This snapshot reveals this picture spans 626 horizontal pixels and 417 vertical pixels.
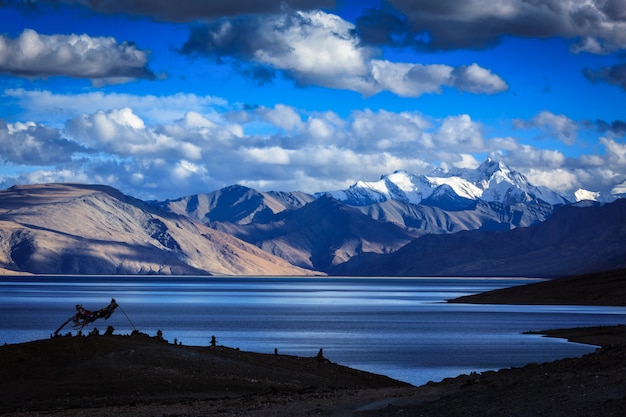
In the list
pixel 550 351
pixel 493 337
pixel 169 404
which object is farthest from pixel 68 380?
pixel 493 337

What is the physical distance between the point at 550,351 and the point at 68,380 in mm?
40646

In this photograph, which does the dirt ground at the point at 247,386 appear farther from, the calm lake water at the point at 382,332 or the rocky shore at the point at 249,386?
the calm lake water at the point at 382,332

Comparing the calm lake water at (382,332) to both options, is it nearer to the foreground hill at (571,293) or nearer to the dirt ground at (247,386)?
the dirt ground at (247,386)

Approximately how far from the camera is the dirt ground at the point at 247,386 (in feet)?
87.6

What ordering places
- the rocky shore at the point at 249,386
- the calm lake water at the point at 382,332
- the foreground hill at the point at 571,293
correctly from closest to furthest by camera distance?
the rocky shore at the point at 249,386
the calm lake water at the point at 382,332
the foreground hill at the point at 571,293

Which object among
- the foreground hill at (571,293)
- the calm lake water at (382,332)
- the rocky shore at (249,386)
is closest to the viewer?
the rocky shore at (249,386)

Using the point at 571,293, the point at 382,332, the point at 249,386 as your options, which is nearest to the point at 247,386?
the point at 249,386

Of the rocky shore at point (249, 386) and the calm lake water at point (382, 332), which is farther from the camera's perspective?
the calm lake water at point (382, 332)

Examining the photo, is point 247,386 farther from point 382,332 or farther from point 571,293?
point 571,293

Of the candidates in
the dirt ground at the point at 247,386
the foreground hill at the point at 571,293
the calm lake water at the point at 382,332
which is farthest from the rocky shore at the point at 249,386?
the foreground hill at the point at 571,293

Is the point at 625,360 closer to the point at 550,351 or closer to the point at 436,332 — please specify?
the point at 550,351

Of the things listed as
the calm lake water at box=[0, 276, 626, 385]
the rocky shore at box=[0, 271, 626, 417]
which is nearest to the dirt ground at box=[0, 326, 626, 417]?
the rocky shore at box=[0, 271, 626, 417]

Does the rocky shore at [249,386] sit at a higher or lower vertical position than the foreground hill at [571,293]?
lower

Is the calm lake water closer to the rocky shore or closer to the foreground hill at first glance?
the rocky shore
